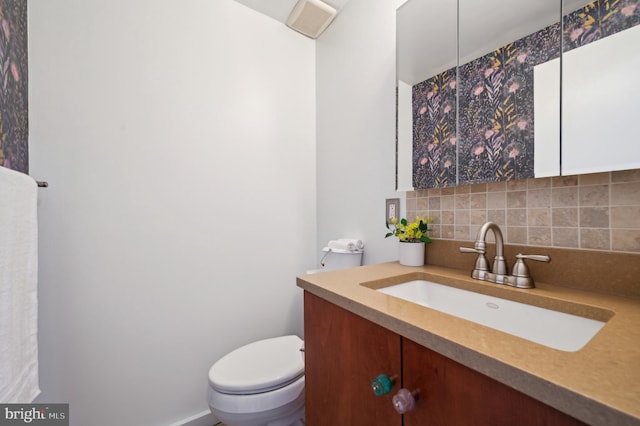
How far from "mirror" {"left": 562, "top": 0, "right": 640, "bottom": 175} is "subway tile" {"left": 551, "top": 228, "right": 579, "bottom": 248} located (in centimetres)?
16

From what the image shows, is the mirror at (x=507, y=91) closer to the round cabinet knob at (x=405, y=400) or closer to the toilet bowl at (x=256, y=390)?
the round cabinet knob at (x=405, y=400)

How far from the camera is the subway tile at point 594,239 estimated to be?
0.62 m

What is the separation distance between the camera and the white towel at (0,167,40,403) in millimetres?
623

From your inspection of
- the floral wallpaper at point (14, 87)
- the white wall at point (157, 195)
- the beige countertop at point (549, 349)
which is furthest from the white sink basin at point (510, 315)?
the floral wallpaper at point (14, 87)

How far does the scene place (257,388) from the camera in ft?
3.04

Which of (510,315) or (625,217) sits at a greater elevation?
(625,217)

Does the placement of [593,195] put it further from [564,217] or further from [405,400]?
[405,400]

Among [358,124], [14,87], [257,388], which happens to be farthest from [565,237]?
[14,87]

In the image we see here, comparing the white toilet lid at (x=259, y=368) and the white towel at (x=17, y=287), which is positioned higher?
the white towel at (x=17, y=287)

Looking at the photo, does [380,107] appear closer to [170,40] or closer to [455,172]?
[455,172]

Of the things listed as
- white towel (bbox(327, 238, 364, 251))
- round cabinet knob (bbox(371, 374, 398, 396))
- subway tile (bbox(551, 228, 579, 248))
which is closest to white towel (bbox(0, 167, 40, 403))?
round cabinet knob (bbox(371, 374, 398, 396))

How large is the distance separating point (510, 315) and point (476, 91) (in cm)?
71

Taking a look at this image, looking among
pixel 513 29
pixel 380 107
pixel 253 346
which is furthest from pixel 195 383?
pixel 513 29

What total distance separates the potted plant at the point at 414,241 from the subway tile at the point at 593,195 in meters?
0.42
